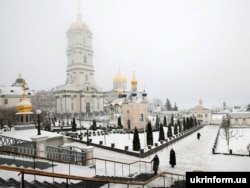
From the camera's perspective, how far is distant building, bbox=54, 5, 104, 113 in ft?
254

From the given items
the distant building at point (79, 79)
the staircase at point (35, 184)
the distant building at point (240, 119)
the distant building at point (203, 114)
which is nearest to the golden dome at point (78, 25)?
the distant building at point (79, 79)

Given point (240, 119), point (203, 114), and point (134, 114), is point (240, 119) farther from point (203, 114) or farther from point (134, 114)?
point (134, 114)

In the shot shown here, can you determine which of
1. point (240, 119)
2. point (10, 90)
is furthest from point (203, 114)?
point (10, 90)

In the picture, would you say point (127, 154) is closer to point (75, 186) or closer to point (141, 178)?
point (141, 178)

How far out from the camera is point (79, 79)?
80.2m

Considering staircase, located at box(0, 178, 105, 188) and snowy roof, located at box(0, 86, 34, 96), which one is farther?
snowy roof, located at box(0, 86, 34, 96)

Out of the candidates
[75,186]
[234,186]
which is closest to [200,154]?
[234,186]

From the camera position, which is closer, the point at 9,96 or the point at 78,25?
the point at 9,96

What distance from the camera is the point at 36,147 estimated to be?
1505 cm

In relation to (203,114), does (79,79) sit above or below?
above

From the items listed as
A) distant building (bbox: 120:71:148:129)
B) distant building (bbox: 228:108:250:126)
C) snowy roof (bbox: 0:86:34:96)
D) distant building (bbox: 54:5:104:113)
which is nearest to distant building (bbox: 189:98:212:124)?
distant building (bbox: 228:108:250:126)

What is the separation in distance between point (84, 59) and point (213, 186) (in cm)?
7628

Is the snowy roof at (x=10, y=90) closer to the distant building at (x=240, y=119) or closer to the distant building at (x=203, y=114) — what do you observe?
the distant building at (x=203, y=114)

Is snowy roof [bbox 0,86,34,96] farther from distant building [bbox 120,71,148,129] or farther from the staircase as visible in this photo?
the staircase
